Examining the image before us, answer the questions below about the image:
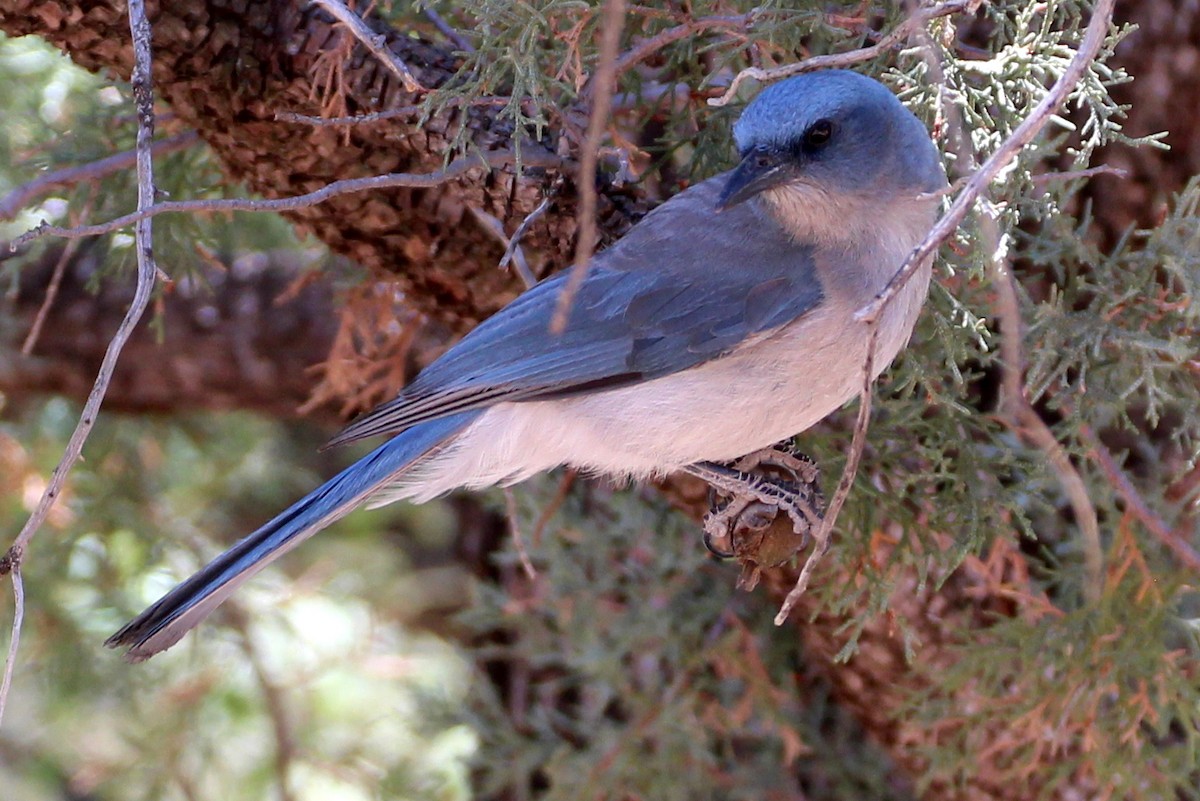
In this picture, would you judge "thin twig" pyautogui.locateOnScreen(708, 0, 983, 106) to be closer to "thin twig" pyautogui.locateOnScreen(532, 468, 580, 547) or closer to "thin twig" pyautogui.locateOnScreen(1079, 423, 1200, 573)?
"thin twig" pyautogui.locateOnScreen(1079, 423, 1200, 573)

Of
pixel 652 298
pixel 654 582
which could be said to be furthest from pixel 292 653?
pixel 652 298

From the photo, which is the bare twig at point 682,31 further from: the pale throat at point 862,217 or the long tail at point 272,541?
the long tail at point 272,541

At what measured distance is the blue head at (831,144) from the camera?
7.07 feet

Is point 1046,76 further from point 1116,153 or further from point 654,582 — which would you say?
point 654,582

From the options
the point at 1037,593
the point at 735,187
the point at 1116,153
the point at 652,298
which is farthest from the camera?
the point at 1116,153

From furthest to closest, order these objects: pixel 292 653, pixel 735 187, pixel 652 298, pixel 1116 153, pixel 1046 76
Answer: pixel 292 653, pixel 1116 153, pixel 652 298, pixel 1046 76, pixel 735 187

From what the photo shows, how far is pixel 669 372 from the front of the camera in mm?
2404

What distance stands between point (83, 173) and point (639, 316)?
4.25 feet

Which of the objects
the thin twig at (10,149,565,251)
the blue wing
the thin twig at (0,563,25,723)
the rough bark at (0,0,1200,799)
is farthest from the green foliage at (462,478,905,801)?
the thin twig at (0,563,25,723)

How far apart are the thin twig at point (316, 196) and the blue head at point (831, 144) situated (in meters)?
0.42

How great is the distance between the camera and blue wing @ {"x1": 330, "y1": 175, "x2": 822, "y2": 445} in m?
2.38

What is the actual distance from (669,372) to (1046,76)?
0.84m

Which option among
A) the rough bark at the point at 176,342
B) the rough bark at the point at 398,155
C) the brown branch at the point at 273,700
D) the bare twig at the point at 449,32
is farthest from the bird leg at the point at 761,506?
the brown branch at the point at 273,700

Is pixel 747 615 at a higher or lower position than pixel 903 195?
lower
